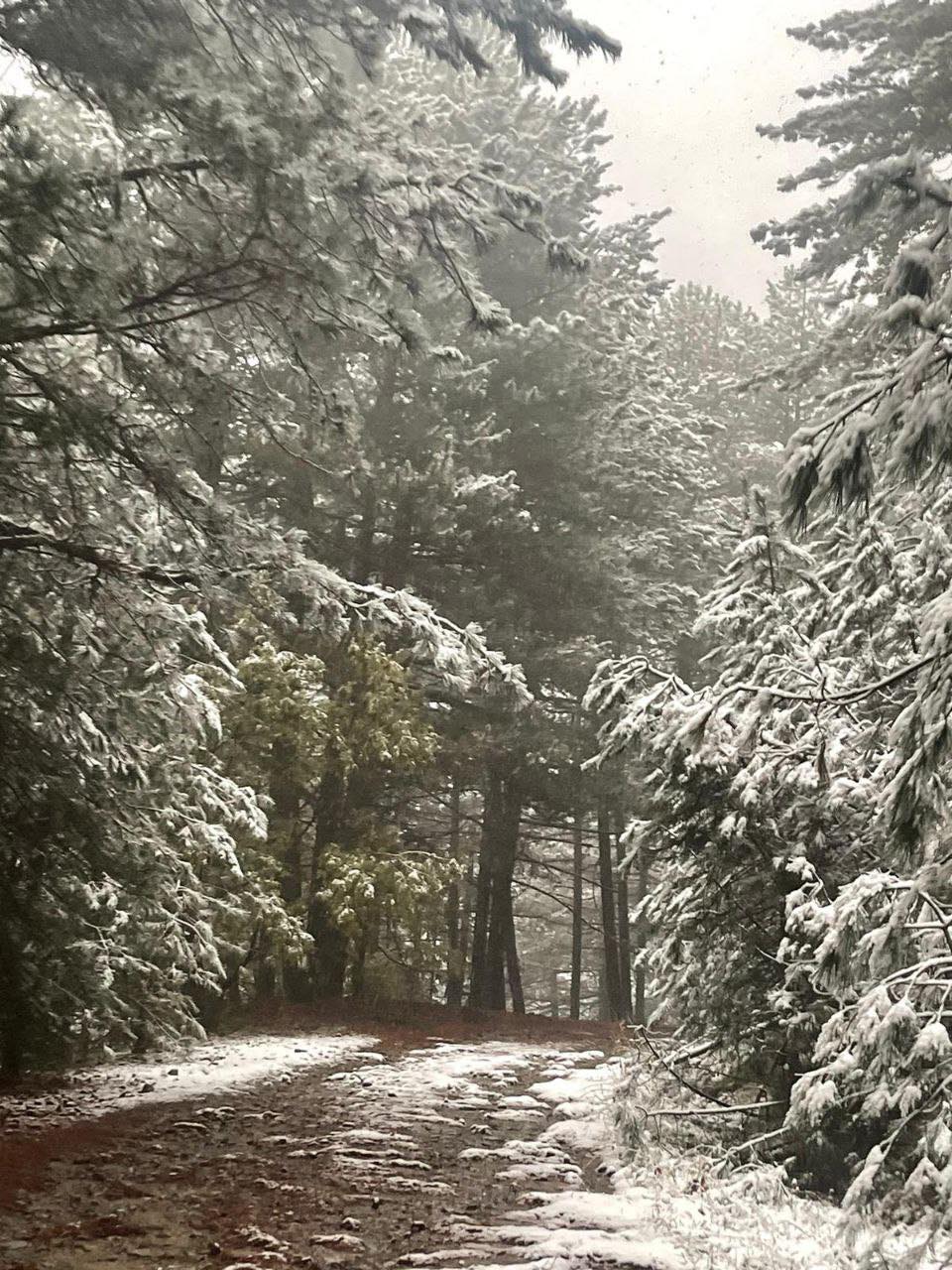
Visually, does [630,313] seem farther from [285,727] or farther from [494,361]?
[285,727]

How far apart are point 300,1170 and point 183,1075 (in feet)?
12.9

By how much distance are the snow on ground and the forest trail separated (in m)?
0.04

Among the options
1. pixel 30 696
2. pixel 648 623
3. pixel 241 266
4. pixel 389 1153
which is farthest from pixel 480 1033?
pixel 241 266

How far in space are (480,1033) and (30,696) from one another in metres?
11.1

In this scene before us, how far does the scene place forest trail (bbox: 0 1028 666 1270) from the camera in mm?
4500

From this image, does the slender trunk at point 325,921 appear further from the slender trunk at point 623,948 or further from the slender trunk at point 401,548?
the slender trunk at point 623,948

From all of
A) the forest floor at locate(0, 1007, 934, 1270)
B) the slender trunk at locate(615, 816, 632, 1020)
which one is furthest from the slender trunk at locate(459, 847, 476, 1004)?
the forest floor at locate(0, 1007, 934, 1270)

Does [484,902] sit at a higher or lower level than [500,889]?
lower

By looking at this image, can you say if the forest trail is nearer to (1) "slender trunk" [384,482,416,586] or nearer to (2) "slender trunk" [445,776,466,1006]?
(2) "slender trunk" [445,776,466,1006]

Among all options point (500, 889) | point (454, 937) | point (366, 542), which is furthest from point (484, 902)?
point (366, 542)

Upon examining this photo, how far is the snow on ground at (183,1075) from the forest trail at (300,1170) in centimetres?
4

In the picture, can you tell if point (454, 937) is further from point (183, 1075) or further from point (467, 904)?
point (183, 1075)

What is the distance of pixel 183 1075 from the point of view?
30.9ft

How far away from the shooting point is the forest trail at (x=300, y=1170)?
4500mm
